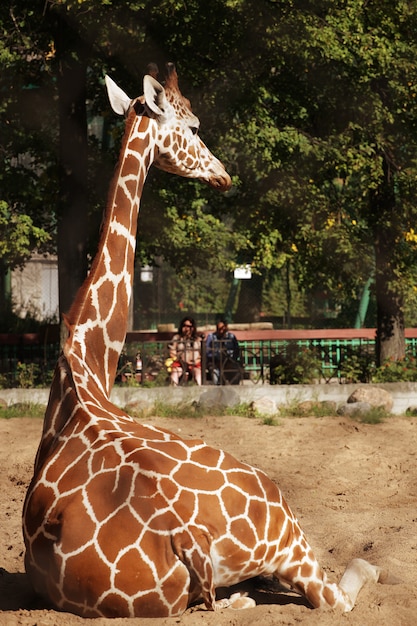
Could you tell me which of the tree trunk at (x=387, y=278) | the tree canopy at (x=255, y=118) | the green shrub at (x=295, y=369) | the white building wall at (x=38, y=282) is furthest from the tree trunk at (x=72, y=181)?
the white building wall at (x=38, y=282)

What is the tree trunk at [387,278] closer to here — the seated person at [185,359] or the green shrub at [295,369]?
the green shrub at [295,369]

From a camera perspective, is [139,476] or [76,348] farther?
[76,348]

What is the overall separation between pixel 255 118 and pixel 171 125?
26.6 ft

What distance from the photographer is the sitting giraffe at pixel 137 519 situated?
4.88 meters

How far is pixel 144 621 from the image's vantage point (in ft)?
16.1

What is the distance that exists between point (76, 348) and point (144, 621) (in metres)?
1.80

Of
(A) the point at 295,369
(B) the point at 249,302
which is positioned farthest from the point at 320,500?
(B) the point at 249,302

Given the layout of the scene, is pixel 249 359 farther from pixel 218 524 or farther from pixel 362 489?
pixel 218 524

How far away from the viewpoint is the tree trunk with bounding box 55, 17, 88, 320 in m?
15.1

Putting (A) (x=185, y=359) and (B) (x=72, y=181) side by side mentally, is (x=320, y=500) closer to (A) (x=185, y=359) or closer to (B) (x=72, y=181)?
(A) (x=185, y=359)

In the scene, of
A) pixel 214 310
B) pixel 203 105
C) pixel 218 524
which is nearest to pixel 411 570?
pixel 218 524

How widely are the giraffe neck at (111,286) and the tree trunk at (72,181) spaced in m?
8.70

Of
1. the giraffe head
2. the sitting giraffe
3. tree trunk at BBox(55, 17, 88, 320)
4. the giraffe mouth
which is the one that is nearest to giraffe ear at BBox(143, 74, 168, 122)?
the giraffe head

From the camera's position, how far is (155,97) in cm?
659
